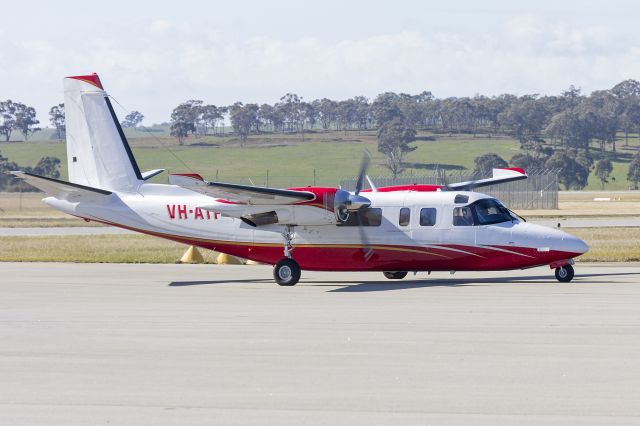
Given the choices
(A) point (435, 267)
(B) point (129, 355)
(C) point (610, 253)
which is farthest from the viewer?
(C) point (610, 253)

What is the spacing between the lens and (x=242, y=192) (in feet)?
80.6

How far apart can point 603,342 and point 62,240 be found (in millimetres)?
33511

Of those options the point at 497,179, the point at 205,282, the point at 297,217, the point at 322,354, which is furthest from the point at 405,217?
the point at 322,354

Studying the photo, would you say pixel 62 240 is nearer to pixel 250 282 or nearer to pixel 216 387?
pixel 250 282

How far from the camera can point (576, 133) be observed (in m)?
193

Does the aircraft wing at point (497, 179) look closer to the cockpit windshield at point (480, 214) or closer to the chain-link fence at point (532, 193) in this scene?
the cockpit windshield at point (480, 214)

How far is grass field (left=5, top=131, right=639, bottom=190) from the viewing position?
15175 centimetres

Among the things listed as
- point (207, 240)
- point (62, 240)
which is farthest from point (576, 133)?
point (207, 240)

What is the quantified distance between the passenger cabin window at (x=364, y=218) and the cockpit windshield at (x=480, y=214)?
1.95 metres

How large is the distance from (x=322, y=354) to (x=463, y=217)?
1188 centimetres

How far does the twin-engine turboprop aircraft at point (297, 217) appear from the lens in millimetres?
25000

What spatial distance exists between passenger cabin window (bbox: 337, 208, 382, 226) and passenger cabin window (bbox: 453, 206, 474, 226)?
1.88 m

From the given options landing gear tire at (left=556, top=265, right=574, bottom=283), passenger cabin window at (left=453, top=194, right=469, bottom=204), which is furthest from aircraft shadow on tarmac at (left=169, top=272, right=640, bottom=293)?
passenger cabin window at (left=453, top=194, right=469, bottom=204)

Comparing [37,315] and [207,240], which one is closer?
[37,315]
